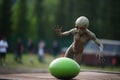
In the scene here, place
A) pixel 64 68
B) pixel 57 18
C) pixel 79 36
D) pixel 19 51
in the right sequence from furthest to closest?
pixel 57 18
pixel 19 51
pixel 79 36
pixel 64 68

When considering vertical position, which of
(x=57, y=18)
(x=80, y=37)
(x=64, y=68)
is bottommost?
(x=57, y=18)

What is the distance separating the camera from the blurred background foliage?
6881cm

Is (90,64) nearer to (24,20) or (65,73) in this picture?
(65,73)

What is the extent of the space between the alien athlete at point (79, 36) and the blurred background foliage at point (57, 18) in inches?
1865

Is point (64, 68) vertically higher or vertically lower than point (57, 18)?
higher

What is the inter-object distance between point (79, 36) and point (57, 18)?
2963 inches

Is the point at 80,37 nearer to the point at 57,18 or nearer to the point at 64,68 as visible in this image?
the point at 64,68

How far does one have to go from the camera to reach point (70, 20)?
80.3m

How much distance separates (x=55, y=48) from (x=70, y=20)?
36.9 meters

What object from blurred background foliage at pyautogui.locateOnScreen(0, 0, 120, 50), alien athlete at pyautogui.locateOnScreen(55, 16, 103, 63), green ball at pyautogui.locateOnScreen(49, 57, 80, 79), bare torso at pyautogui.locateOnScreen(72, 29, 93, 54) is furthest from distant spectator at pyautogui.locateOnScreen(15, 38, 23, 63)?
green ball at pyautogui.locateOnScreen(49, 57, 80, 79)

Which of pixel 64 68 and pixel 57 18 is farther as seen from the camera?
pixel 57 18

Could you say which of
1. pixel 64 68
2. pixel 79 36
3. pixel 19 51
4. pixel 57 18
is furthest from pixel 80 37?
pixel 57 18

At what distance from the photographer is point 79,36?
14461mm

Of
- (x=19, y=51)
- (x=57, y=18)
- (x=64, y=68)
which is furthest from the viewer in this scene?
(x=57, y=18)
